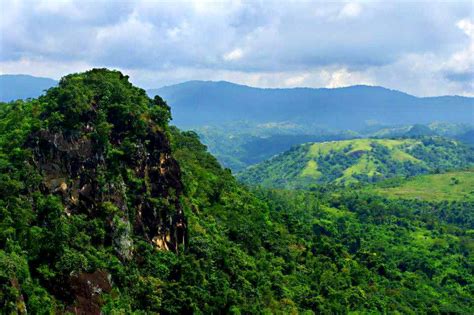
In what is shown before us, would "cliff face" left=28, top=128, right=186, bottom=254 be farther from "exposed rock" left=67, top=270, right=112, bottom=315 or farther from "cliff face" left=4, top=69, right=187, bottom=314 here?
"exposed rock" left=67, top=270, right=112, bottom=315

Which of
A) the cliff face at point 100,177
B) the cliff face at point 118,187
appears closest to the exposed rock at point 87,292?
the cliff face at point 100,177

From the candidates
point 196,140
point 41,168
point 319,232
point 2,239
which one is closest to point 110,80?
point 41,168

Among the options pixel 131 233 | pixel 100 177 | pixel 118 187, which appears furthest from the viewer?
pixel 118 187

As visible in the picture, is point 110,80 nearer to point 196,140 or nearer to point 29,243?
point 29,243

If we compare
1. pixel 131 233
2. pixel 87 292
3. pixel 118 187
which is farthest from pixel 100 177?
pixel 87 292

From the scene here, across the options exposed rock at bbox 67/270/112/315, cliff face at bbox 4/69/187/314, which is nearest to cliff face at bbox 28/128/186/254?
cliff face at bbox 4/69/187/314

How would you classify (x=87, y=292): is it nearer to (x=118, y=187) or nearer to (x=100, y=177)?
(x=100, y=177)
